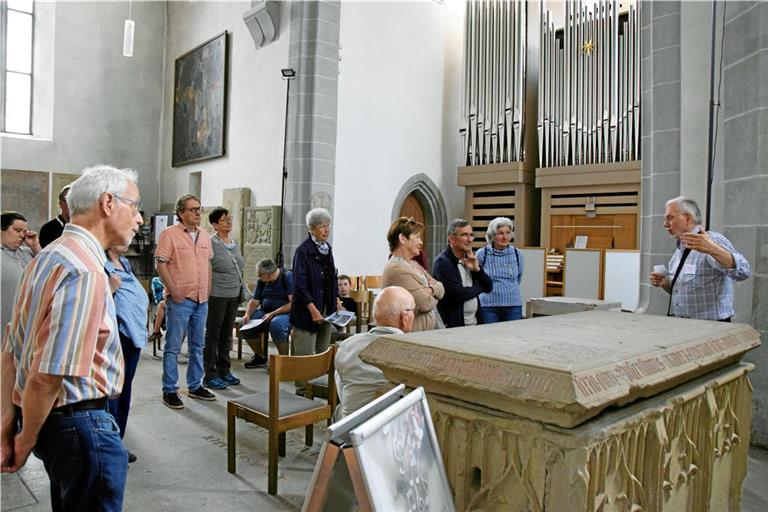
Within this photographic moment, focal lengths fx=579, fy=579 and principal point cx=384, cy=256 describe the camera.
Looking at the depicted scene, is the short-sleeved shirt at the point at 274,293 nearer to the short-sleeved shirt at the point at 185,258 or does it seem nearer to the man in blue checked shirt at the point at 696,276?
the short-sleeved shirt at the point at 185,258

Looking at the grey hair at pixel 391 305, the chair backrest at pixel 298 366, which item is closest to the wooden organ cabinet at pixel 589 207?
the chair backrest at pixel 298 366

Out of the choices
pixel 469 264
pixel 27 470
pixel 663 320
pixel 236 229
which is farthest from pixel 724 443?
pixel 236 229

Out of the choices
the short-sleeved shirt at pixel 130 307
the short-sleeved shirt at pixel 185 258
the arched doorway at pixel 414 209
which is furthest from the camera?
the arched doorway at pixel 414 209

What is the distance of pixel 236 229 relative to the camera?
8.35 m

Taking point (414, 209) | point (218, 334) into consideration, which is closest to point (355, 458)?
point (218, 334)

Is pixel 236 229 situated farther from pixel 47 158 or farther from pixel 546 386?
pixel 546 386

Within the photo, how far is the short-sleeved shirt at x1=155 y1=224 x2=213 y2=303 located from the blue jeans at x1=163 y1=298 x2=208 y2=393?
9 centimetres

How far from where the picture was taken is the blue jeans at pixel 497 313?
441 cm

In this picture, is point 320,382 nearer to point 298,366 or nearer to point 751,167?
point 298,366

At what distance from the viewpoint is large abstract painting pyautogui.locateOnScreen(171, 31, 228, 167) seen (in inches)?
358

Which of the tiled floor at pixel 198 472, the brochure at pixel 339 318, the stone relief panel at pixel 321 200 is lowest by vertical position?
the tiled floor at pixel 198 472

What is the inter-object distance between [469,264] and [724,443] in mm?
1954

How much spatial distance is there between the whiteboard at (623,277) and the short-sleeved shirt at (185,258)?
5150 mm

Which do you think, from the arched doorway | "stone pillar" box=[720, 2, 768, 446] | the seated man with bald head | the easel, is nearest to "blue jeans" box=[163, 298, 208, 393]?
the seated man with bald head
